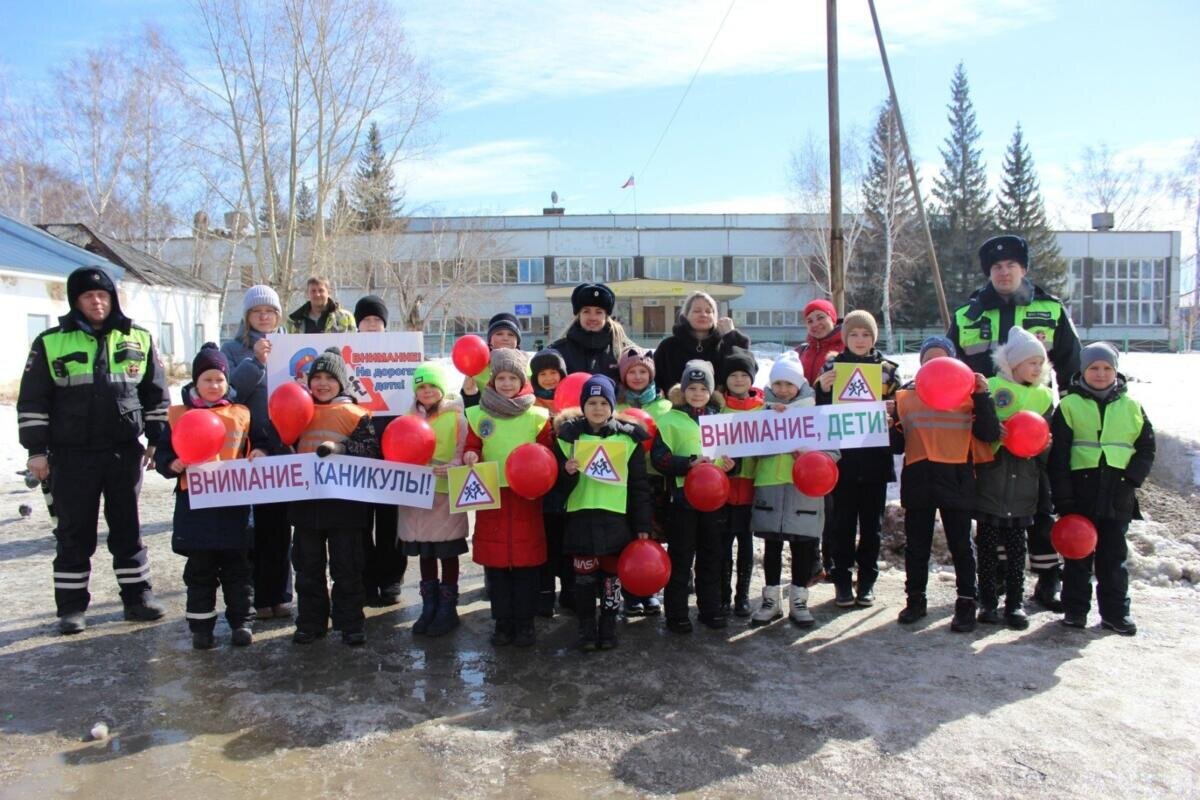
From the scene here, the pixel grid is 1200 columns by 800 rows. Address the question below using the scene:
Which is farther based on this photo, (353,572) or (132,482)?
(132,482)

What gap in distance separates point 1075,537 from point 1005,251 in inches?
82.8

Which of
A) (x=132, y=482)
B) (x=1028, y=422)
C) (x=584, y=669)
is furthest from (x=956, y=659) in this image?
(x=132, y=482)

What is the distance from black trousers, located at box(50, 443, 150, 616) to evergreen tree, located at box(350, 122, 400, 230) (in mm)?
26682

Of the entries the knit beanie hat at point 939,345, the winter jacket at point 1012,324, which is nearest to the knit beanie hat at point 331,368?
the knit beanie hat at point 939,345

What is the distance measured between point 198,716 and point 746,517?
3.32 metres

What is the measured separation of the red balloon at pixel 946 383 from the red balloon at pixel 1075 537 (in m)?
1.00

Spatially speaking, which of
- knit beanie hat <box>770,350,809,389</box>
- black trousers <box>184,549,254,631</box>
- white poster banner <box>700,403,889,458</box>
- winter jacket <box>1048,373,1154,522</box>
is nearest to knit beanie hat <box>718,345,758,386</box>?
knit beanie hat <box>770,350,809,389</box>

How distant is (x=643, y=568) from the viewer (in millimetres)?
4746

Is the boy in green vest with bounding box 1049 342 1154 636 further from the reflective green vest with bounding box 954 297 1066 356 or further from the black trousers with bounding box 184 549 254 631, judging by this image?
the black trousers with bounding box 184 549 254 631

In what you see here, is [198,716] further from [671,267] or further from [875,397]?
[671,267]

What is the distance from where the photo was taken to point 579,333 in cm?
596

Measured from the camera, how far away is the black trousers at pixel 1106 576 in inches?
202

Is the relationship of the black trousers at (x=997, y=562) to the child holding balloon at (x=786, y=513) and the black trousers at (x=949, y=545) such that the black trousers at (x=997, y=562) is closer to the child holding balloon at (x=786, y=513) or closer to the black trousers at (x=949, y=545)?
the black trousers at (x=949, y=545)

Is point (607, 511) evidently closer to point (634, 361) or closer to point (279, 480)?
point (634, 361)
